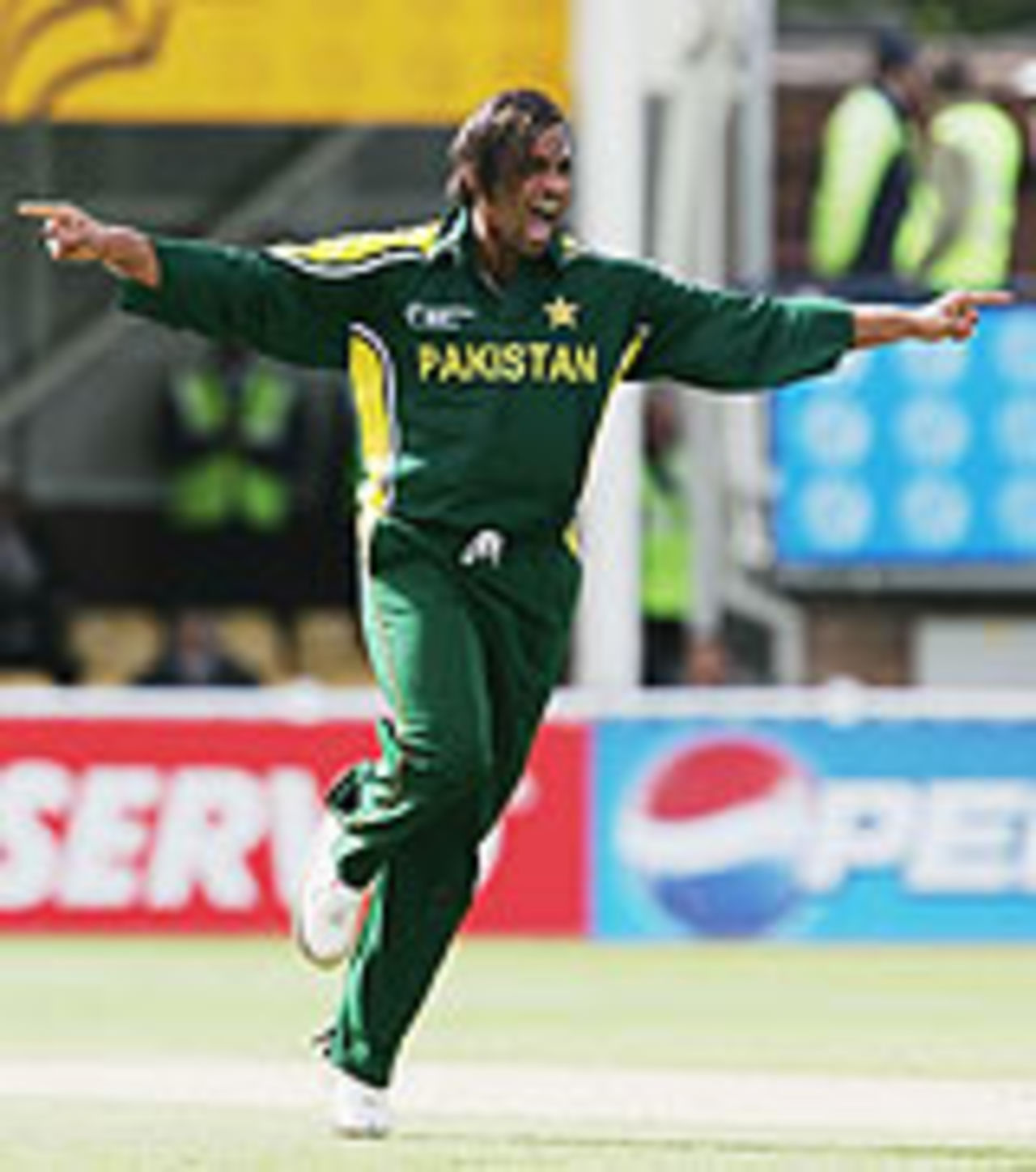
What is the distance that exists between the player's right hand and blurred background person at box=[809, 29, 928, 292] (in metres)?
9.99

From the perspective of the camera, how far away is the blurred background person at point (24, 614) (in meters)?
18.1

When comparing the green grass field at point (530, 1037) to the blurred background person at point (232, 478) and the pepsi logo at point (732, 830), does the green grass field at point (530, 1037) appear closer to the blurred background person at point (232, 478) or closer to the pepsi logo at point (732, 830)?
the pepsi logo at point (732, 830)

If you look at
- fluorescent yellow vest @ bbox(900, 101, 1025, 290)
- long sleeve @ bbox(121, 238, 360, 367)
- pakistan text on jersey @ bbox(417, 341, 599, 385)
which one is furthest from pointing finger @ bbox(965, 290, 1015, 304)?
fluorescent yellow vest @ bbox(900, 101, 1025, 290)

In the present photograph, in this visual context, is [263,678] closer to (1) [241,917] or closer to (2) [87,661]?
(2) [87,661]

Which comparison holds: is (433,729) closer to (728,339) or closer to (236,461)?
(728,339)

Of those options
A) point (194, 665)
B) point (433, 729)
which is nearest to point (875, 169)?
point (194, 665)

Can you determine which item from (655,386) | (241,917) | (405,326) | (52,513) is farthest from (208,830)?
(405,326)

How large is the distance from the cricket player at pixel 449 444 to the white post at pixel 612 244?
762cm

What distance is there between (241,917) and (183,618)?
2690mm

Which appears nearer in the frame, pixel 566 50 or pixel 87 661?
pixel 566 50

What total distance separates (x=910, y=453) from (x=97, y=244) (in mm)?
9359

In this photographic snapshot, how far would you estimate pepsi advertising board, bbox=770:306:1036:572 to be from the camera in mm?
17031

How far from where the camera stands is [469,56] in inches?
631

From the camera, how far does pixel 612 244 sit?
52.8 feet
